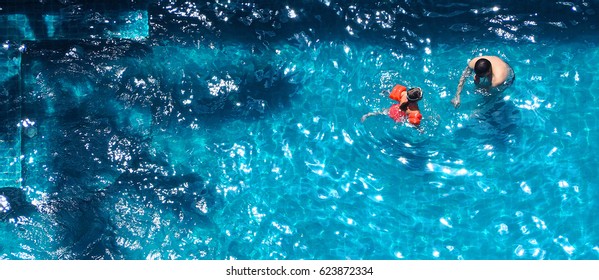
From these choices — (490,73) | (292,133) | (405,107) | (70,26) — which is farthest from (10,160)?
(490,73)

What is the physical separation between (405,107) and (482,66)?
3.89 ft

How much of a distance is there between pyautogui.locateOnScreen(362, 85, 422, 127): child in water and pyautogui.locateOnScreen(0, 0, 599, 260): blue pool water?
59 cm

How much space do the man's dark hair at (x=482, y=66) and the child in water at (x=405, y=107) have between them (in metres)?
0.84

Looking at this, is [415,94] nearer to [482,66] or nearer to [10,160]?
[482,66]

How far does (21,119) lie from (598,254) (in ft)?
31.7

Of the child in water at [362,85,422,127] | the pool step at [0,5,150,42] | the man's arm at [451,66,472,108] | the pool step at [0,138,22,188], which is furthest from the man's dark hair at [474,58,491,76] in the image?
the pool step at [0,138,22,188]

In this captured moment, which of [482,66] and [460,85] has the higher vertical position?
[482,66]

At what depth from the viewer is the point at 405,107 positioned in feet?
25.6

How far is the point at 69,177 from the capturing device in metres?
8.98

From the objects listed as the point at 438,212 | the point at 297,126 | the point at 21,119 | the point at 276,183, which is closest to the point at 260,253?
the point at 276,183

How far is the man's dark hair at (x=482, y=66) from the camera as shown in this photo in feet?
24.1

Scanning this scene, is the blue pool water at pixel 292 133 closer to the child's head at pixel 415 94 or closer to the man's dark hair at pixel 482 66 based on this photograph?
the man's dark hair at pixel 482 66

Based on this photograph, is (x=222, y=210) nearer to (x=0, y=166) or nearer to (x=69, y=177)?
(x=69, y=177)

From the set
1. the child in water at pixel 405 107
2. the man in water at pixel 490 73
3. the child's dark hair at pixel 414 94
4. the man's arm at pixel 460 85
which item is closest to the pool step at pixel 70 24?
the child in water at pixel 405 107
